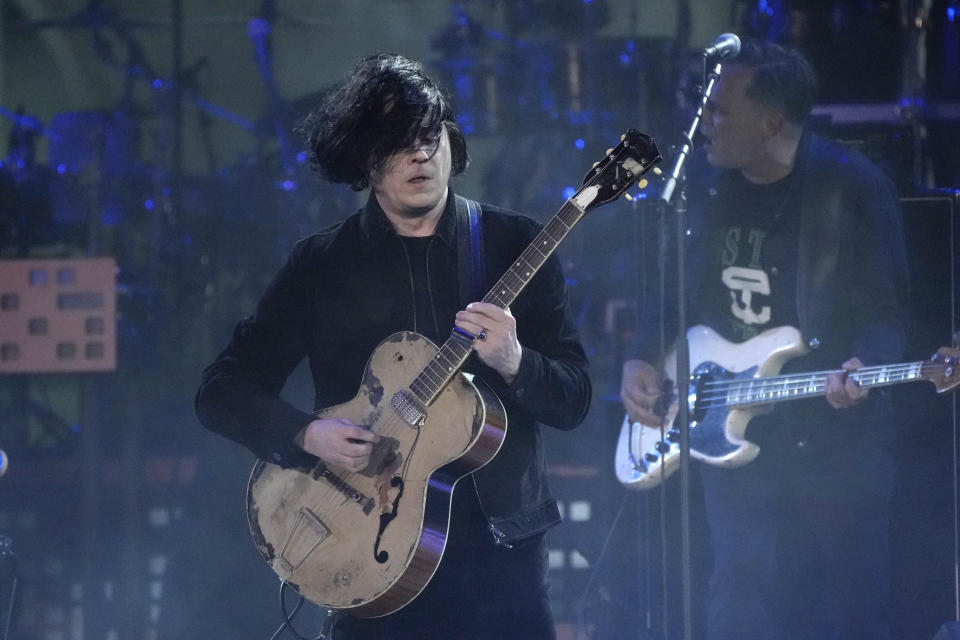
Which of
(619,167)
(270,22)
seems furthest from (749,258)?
(270,22)

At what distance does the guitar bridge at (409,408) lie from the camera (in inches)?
94.6

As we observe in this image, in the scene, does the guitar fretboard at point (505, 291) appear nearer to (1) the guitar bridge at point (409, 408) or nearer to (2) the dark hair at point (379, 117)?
(1) the guitar bridge at point (409, 408)

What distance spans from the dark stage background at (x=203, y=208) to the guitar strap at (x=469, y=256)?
2.09m

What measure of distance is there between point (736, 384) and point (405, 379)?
5.85 feet

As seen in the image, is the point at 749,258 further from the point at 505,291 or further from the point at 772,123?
the point at 505,291

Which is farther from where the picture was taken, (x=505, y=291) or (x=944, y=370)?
(x=944, y=370)

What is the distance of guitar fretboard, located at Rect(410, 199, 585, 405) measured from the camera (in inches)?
92.9

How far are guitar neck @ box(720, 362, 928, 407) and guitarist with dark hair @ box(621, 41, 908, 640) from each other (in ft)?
0.09

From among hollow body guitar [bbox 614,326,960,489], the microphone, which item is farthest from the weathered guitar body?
hollow body guitar [bbox 614,326,960,489]

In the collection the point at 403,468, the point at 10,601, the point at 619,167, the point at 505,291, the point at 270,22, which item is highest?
the point at 270,22

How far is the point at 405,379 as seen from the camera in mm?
2453

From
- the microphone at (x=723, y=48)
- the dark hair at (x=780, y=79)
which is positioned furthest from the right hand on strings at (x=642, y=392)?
the microphone at (x=723, y=48)

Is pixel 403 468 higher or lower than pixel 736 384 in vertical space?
higher

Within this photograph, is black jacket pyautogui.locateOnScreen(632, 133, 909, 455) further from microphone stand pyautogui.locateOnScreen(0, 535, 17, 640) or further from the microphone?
microphone stand pyautogui.locateOnScreen(0, 535, 17, 640)
